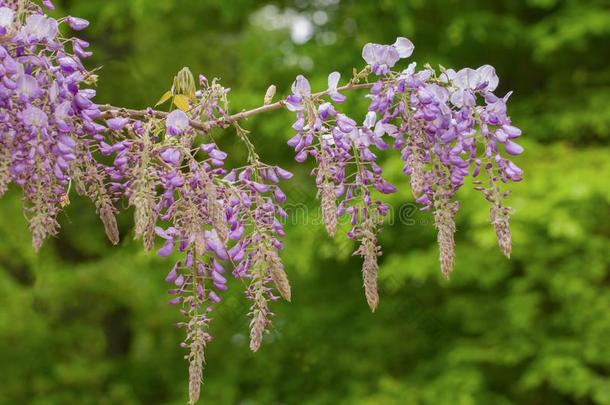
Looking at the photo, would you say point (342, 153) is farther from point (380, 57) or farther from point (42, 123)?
point (42, 123)

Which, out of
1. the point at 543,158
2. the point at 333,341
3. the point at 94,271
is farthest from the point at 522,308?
the point at 94,271

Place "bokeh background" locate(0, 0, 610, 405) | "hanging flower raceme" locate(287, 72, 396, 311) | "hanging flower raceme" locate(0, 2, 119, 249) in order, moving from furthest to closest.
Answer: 1. "bokeh background" locate(0, 0, 610, 405)
2. "hanging flower raceme" locate(287, 72, 396, 311)
3. "hanging flower raceme" locate(0, 2, 119, 249)

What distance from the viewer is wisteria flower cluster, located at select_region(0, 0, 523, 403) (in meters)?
1.66

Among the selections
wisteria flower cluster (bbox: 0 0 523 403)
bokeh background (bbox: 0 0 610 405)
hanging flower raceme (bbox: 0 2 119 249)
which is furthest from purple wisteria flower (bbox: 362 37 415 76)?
bokeh background (bbox: 0 0 610 405)

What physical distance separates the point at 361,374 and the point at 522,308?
1517 millimetres

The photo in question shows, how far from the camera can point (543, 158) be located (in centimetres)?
609

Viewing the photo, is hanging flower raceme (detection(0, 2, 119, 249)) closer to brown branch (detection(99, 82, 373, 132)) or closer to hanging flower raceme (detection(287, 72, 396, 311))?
brown branch (detection(99, 82, 373, 132))

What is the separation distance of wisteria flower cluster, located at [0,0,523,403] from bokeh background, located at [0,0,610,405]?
355 cm

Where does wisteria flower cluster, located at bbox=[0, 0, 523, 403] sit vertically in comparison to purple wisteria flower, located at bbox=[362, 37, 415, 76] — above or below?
below

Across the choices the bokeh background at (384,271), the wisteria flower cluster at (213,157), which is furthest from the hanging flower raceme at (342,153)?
the bokeh background at (384,271)

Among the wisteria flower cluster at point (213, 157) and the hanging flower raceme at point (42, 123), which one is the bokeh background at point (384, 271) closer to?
the wisteria flower cluster at point (213, 157)

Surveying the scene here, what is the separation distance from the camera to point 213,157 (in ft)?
6.15

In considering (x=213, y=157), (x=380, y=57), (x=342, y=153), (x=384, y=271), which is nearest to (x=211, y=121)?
(x=213, y=157)

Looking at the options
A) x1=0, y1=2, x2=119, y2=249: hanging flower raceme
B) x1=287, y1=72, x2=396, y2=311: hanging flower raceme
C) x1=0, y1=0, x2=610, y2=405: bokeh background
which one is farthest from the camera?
x1=0, y1=0, x2=610, y2=405: bokeh background
